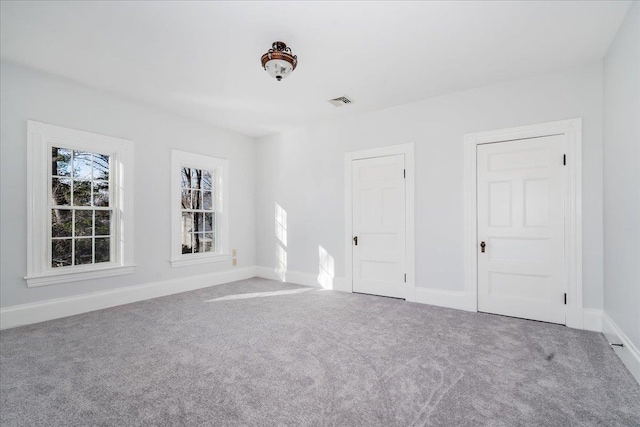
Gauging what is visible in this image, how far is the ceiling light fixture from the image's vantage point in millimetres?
2656

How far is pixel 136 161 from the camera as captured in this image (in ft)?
13.6

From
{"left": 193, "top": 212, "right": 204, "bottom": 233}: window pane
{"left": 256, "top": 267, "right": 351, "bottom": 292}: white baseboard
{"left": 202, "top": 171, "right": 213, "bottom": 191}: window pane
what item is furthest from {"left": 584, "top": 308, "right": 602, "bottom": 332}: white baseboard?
{"left": 202, "top": 171, "right": 213, "bottom": 191}: window pane

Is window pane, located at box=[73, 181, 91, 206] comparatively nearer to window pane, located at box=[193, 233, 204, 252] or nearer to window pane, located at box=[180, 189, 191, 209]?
window pane, located at box=[180, 189, 191, 209]

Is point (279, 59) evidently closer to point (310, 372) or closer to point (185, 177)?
point (310, 372)

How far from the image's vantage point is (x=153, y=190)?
4.33m

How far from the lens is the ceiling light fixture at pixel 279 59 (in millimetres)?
Answer: 2656

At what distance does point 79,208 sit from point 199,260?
1801 millimetres

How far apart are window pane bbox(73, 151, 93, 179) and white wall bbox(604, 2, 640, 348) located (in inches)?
216

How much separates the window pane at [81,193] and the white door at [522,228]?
16.1ft

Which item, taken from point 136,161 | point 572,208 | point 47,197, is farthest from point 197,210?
point 572,208

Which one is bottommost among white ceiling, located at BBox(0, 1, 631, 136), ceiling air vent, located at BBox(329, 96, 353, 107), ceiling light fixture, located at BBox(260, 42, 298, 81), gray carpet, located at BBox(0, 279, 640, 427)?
gray carpet, located at BBox(0, 279, 640, 427)

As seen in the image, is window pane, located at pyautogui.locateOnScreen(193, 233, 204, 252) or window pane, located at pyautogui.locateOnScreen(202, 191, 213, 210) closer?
window pane, located at pyautogui.locateOnScreen(193, 233, 204, 252)

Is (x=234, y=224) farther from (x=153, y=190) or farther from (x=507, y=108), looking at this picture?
(x=507, y=108)

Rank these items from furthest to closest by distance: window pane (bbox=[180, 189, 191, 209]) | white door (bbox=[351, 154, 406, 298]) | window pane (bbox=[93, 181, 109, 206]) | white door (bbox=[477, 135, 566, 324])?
window pane (bbox=[180, 189, 191, 209])
white door (bbox=[351, 154, 406, 298])
window pane (bbox=[93, 181, 109, 206])
white door (bbox=[477, 135, 566, 324])
